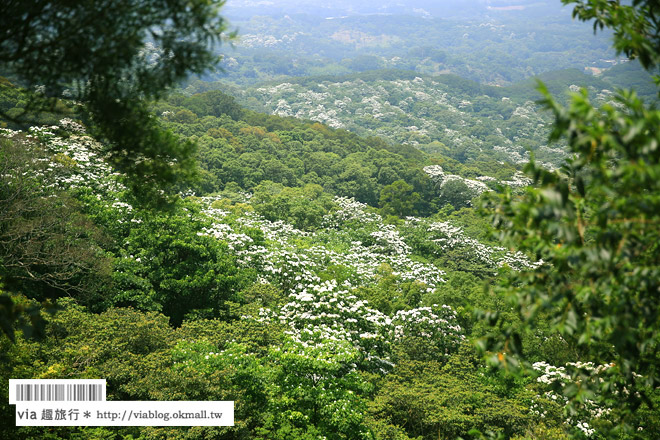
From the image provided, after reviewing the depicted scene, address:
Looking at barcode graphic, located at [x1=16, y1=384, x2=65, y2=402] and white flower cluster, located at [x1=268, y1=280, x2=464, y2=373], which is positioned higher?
barcode graphic, located at [x1=16, y1=384, x2=65, y2=402]

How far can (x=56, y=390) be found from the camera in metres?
8.02

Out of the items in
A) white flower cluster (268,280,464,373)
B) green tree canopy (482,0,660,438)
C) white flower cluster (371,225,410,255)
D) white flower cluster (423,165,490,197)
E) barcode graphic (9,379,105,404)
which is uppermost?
green tree canopy (482,0,660,438)

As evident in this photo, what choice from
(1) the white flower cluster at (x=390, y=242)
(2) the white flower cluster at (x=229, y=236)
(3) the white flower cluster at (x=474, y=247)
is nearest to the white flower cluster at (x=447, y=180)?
(3) the white flower cluster at (x=474, y=247)

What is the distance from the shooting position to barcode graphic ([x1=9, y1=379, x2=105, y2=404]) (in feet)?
25.1

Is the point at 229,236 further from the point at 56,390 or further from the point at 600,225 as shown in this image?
the point at 600,225

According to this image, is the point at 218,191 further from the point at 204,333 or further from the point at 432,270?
the point at 204,333

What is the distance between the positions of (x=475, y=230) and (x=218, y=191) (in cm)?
2591

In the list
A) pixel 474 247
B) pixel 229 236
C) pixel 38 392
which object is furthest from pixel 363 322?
pixel 474 247

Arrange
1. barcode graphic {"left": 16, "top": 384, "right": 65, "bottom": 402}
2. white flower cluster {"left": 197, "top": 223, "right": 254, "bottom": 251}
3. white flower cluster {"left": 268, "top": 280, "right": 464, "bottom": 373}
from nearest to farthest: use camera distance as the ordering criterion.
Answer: barcode graphic {"left": 16, "top": 384, "right": 65, "bottom": 402}, white flower cluster {"left": 268, "top": 280, "right": 464, "bottom": 373}, white flower cluster {"left": 197, "top": 223, "right": 254, "bottom": 251}

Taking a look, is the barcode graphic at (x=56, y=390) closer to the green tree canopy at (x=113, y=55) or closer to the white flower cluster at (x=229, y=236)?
the green tree canopy at (x=113, y=55)

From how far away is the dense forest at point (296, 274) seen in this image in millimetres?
3225

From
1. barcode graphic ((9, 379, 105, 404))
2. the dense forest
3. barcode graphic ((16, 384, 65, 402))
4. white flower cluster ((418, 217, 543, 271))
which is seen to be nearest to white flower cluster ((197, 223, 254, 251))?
the dense forest

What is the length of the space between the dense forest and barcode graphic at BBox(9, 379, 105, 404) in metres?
0.35

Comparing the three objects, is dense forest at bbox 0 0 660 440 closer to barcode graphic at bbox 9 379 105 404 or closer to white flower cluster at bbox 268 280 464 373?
white flower cluster at bbox 268 280 464 373
